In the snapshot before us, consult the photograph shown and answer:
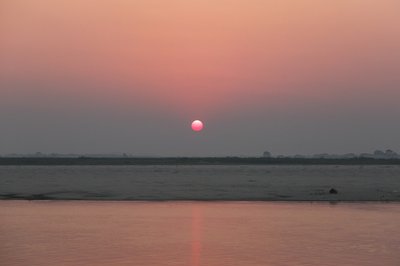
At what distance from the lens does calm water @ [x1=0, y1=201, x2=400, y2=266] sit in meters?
19.7

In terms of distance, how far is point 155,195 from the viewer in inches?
1921

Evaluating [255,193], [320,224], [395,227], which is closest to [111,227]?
[320,224]

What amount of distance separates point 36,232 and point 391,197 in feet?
95.3

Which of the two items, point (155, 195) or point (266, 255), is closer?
point (266, 255)

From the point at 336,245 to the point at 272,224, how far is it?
663 cm

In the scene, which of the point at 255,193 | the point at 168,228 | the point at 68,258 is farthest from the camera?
the point at 255,193

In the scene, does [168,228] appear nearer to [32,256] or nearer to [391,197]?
[32,256]

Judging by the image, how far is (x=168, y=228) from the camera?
89.8 feet

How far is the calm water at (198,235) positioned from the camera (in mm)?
19667

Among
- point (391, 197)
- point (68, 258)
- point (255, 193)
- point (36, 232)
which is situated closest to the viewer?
point (68, 258)

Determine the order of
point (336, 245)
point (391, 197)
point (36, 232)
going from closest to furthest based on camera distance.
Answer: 1. point (336, 245)
2. point (36, 232)
3. point (391, 197)

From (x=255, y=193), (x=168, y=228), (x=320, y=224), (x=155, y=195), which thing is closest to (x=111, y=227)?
(x=168, y=228)

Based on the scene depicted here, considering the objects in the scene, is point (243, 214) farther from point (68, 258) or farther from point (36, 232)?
point (68, 258)

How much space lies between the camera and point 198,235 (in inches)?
987
